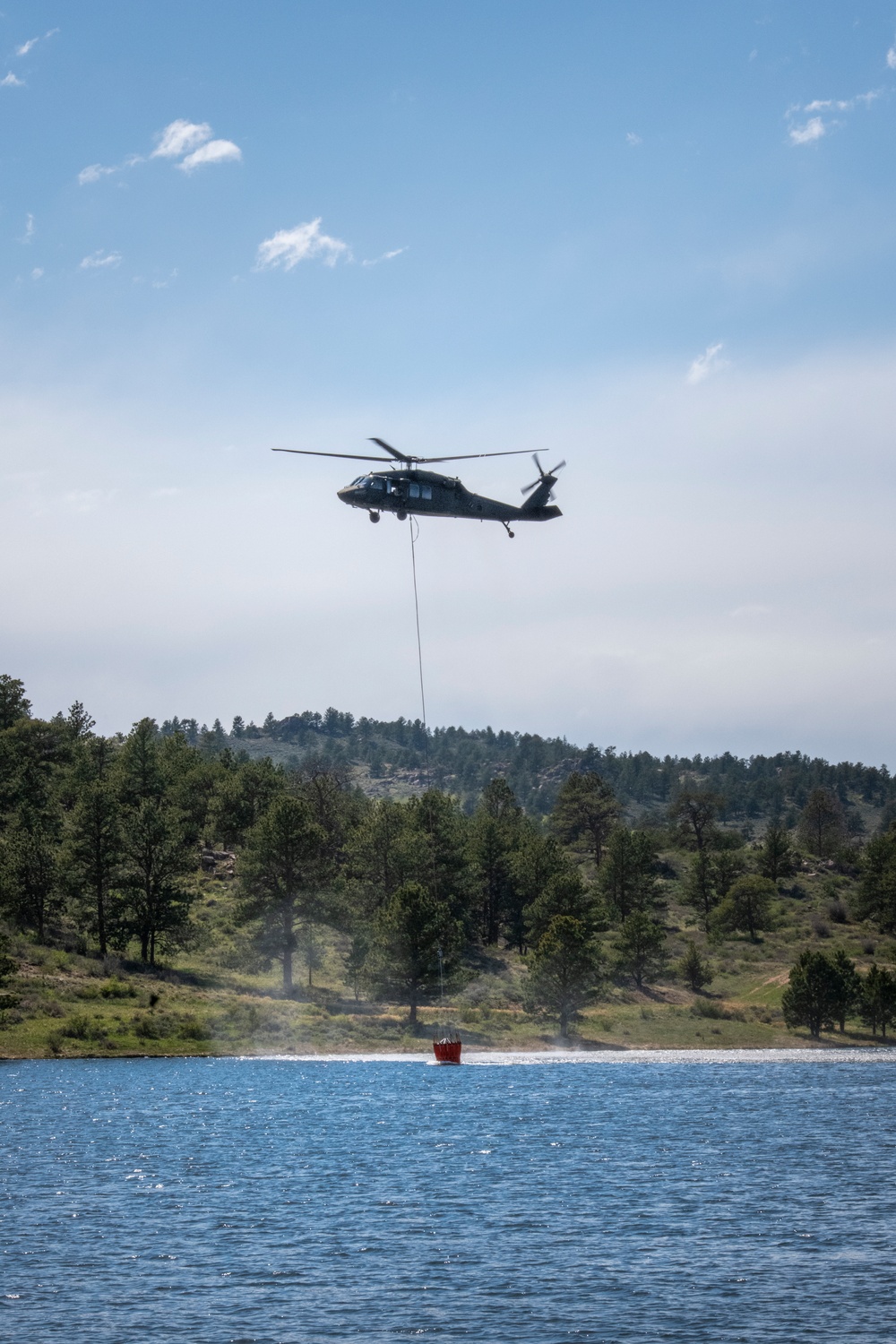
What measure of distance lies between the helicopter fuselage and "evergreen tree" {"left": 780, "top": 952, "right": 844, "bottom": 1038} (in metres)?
65.6

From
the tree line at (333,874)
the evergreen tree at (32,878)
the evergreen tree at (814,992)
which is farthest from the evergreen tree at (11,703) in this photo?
the evergreen tree at (814,992)

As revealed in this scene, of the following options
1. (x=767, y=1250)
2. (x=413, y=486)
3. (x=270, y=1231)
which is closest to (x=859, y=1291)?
(x=767, y=1250)

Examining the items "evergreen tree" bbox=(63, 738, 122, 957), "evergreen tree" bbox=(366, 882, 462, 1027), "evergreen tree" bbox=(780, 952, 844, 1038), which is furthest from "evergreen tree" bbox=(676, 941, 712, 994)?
"evergreen tree" bbox=(63, 738, 122, 957)

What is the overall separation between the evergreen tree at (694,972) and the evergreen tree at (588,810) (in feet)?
174

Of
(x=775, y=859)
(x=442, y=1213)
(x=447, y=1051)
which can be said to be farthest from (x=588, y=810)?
(x=442, y=1213)

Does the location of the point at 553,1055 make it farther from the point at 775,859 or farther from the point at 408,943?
the point at 775,859

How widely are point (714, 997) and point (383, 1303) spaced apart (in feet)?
350

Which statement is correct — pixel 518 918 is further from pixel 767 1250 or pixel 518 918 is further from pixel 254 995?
pixel 767 1250

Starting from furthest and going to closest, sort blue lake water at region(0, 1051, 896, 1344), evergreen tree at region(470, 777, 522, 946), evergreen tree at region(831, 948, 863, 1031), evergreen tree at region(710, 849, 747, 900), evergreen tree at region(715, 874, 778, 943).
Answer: evergreen tree at region(710, 849, 747, 900) < evergreen tree at region(715, 874, 778, 943) < evergreen tree at region(470, 777, 522, 946) < evergreen tree at region(831, 948, 863, 1031) < blue lake water at region(0, 1051, 896, 1344)

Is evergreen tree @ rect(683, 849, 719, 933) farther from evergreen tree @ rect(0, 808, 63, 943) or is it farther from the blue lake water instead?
the blue lake water

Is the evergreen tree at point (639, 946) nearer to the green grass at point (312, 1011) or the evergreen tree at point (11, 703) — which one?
the green grass at point (312, 1011)

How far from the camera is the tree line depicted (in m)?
107

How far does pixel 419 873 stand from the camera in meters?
129

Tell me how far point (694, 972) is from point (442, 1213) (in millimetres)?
96141
